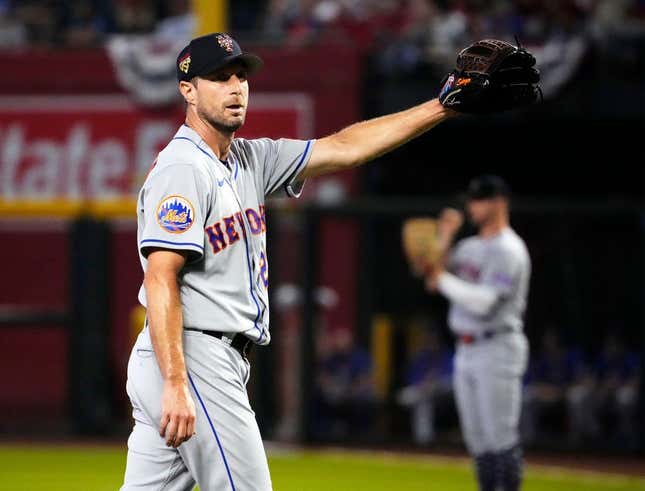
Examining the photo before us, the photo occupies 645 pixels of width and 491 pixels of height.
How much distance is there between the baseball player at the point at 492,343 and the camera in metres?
6.49

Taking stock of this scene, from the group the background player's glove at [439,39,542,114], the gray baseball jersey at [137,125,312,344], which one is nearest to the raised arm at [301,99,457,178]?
the background player's glove at [439,39,542,114]

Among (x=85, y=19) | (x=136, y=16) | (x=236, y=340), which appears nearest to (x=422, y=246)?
(x=236, y=340)

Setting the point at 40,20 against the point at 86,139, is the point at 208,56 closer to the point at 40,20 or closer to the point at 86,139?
the point at 86,139

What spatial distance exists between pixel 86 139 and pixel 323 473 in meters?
6.21

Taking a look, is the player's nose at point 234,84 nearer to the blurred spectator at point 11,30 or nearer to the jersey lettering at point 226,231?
the jersey lettering at point 226,231

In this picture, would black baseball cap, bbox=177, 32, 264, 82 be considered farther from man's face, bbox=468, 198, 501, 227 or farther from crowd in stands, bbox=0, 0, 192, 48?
crowd in stands, bbox=0, 0, 192, 48

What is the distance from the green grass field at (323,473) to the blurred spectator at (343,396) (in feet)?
1.32

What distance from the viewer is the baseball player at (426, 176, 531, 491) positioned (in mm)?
6488

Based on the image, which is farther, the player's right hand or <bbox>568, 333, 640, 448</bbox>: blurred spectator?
<bbox>568, 333, 640, 448</bbox>: blurred spectator

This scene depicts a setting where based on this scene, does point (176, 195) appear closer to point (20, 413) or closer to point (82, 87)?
point (20, 413)

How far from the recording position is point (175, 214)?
3393 millimetres

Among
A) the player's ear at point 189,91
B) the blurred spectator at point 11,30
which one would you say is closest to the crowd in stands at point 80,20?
the blurred spectator at point 11,30

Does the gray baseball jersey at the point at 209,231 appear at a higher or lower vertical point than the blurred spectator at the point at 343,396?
higher

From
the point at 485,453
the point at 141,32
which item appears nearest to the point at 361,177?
the point at 141,32
